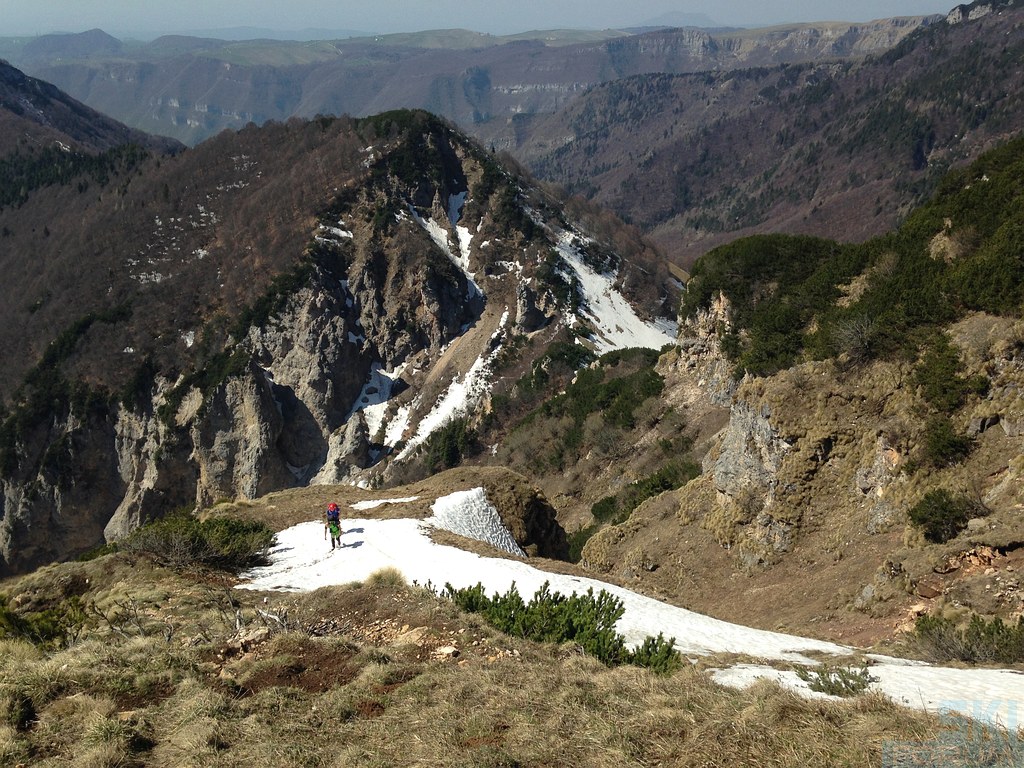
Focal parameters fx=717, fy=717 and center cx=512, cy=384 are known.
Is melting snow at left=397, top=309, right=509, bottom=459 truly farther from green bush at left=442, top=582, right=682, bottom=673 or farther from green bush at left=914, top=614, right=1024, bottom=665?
green bush at left=914, top=614, right=1024, bottom=665

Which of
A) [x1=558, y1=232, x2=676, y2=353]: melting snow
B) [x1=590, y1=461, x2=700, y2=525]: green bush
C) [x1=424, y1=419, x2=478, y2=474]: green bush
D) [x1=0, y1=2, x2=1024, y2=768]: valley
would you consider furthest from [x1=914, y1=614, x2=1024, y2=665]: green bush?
[x1=558, y1=232, x2=676, y2=353]: melting snow

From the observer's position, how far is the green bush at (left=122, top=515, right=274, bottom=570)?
45.7 ft

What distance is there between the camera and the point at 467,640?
908 cm

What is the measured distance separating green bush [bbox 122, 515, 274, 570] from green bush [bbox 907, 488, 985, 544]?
12975 millimetres

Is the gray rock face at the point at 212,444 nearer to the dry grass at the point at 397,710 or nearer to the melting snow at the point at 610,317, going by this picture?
the melting snow at the point at 610,317

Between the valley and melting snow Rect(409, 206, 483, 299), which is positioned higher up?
melting snow Rect(409, 206, 483, 299)

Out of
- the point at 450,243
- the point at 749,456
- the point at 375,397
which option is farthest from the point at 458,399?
the point at 749,456

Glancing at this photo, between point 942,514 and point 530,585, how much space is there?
294 inches

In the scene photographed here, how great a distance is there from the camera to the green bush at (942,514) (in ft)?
40.8

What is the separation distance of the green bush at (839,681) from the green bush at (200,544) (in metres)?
10.9

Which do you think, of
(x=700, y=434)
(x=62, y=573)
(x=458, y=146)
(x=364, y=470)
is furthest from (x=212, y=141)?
(x=62, y=573)

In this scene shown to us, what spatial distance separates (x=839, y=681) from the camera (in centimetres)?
746

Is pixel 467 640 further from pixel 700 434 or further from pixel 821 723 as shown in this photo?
pixel 700 434

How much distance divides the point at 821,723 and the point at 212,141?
347 ft
